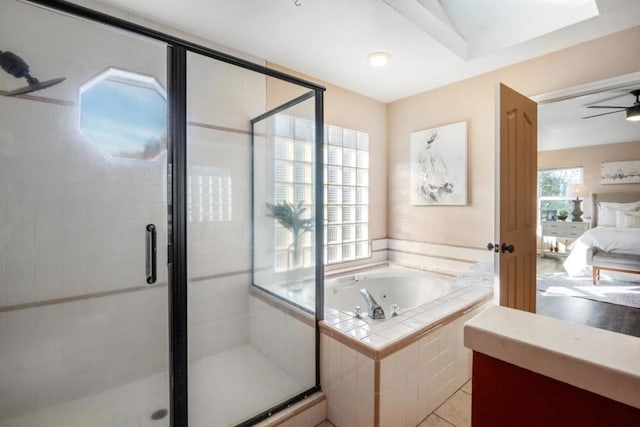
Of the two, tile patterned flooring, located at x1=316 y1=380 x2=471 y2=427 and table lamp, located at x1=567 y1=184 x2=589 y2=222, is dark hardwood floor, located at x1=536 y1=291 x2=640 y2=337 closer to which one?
tile patterned flooring, located at x1=316 y1=380 x2=471 y2=427

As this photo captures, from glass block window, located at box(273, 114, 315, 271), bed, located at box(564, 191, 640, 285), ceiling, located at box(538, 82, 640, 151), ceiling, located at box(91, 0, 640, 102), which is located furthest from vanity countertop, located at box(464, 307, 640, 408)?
bed, located at box(564, 191, 640, 285)

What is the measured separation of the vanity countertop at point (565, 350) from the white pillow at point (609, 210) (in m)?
6.00

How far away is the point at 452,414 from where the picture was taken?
1.69 meters

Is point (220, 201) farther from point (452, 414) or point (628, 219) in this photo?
point (628, 219)

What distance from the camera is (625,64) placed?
202 centimetres

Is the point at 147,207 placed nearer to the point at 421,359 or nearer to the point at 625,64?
the point at 421,359

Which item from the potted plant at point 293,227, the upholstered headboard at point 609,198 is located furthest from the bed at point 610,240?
the potted plant at point 293,227

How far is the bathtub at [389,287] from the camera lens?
263 cm

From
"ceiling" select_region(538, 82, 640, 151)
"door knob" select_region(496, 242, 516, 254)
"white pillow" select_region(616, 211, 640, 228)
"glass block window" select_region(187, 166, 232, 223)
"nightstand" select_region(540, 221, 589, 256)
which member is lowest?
"nightstand" select_region(540, 221, 589, 256)

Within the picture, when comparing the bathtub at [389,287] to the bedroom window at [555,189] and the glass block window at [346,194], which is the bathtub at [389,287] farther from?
the bedroom window at [555,189]

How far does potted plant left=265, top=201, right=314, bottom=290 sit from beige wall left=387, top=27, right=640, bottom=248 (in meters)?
1.61

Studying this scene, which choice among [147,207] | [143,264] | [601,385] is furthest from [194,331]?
[601,385]

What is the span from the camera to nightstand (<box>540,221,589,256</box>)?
5324 millimetres

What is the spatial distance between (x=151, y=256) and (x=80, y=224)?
568 mm
